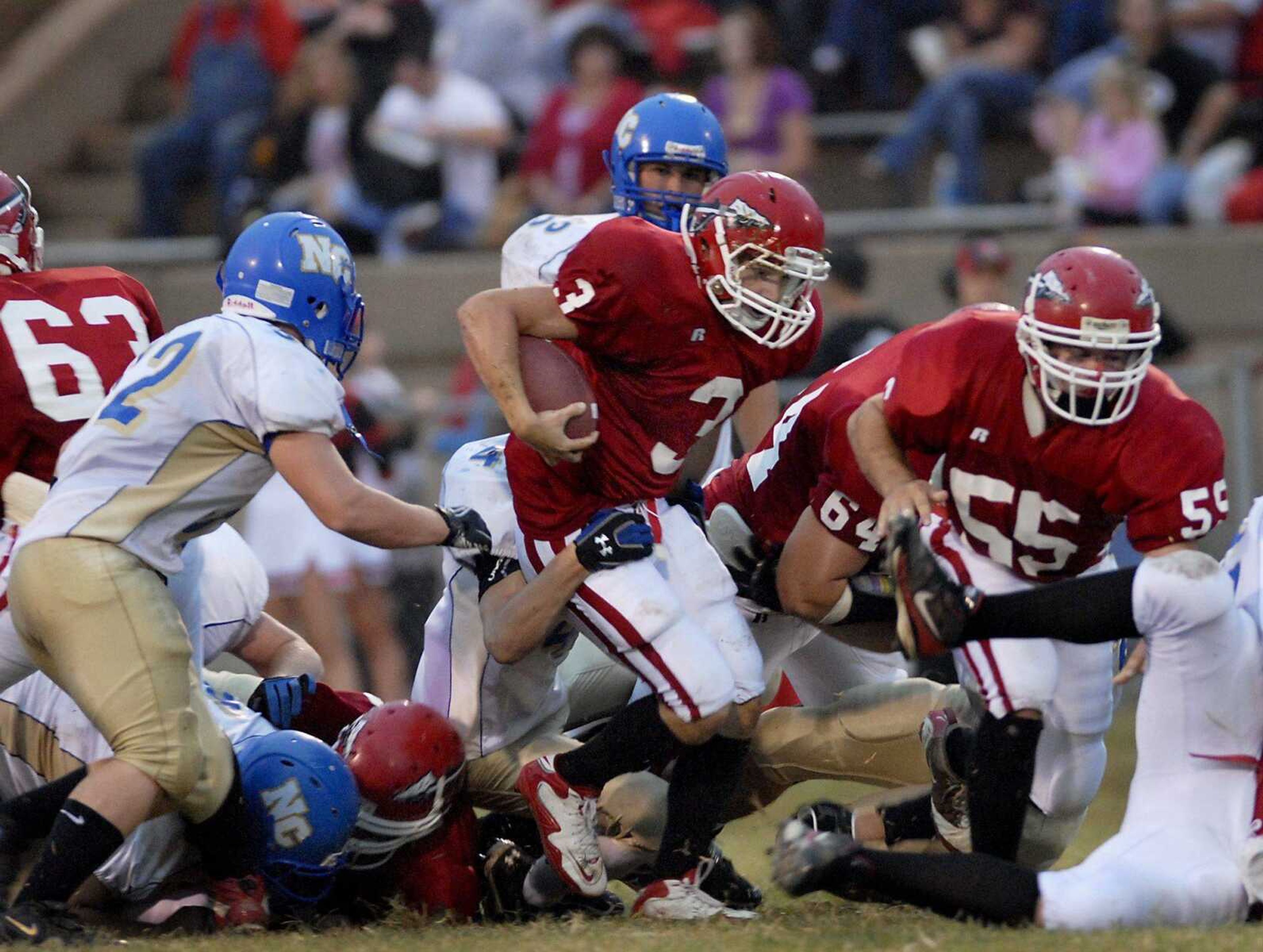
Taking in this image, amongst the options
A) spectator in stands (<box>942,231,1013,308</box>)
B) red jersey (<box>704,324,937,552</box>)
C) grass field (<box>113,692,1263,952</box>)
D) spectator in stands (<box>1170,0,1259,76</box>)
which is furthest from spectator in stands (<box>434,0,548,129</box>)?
grass field (<box>113,692,1263,952</box>)

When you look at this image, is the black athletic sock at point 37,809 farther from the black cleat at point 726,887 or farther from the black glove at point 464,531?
the black cleat at point 726,887

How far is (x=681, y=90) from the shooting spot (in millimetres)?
11000

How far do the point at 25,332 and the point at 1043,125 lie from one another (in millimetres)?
7042

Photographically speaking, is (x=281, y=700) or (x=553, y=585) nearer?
(x=553, y=585)

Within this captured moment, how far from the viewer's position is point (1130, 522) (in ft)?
14.1

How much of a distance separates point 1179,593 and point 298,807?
2.02m

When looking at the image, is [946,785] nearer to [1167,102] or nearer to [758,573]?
[758,573]

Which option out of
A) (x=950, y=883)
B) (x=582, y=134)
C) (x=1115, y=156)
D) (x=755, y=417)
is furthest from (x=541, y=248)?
(x=1115, y=156)

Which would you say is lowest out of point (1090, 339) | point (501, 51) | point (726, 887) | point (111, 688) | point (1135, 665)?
point (726, 887)

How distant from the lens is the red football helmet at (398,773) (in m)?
4.57

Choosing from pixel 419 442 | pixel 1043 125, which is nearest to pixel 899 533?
pixel 419 442

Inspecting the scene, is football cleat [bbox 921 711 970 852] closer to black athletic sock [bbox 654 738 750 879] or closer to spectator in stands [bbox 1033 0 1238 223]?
black athletic sock [bbox 654 738 750 879]

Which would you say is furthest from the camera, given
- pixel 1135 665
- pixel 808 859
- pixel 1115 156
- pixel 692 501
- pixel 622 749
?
pixel 1115 156

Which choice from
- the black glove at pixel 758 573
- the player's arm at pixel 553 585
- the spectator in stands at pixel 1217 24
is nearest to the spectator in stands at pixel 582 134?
the spectator in stands at pixel 1217 24
